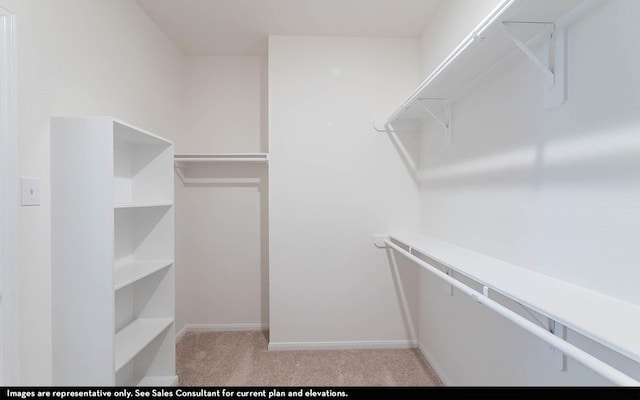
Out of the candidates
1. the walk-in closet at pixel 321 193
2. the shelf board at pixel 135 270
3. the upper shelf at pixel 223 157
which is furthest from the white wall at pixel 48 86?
the upper shelf at pixel 223 157

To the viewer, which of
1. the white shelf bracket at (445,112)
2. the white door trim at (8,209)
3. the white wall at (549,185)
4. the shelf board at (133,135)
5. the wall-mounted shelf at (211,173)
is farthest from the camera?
the wall-mounted shelf at (211,173)

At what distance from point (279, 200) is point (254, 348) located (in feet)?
4.01

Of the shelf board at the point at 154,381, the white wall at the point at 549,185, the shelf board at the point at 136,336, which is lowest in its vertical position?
the shelf board at the point at 154,381

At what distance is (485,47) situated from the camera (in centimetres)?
116

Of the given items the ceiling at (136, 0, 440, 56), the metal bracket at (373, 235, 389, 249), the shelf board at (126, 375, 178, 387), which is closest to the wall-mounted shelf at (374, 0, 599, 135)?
the ceiling at (136, 0, 440, 56)

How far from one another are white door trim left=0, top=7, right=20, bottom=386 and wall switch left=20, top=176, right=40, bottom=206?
0.10 feet

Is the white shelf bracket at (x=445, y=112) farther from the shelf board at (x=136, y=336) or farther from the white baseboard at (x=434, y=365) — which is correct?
the shelf board at (x=136, y=336)

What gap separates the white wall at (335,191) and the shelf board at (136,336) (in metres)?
0.83

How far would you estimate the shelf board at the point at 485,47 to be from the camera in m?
0.89

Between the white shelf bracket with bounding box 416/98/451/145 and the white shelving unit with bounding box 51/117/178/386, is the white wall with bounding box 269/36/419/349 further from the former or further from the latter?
the white shelving unit with bounding box 51/117/178/386

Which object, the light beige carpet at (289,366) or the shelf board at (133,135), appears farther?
the light beige carpet at (289,366)

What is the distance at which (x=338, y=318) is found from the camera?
7.84 feet

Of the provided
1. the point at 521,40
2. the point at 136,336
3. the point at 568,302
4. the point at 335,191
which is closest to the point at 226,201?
the point at 335,191
